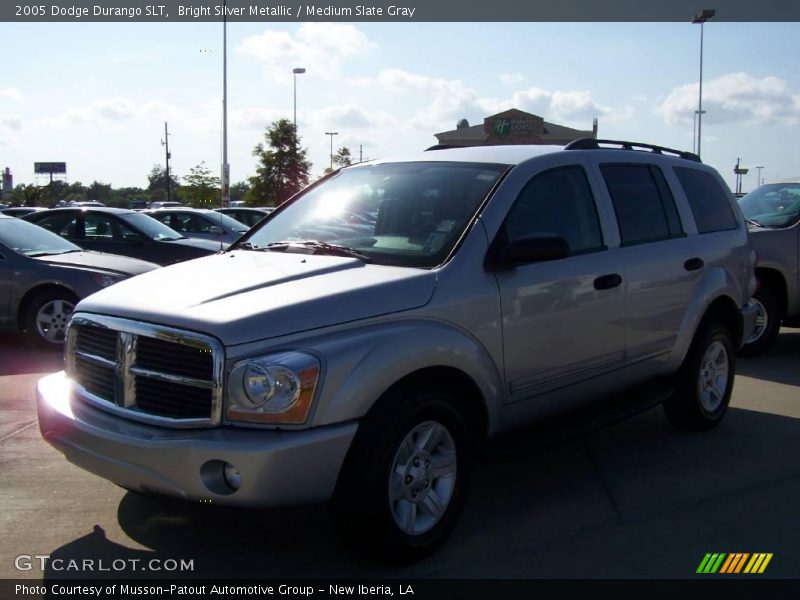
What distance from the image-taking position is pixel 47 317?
9156mm

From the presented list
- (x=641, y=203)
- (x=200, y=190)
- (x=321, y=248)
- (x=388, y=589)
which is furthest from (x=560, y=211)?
(x=200, y=190)

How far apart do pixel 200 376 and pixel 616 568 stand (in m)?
2.07

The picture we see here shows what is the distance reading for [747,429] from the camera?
6336 mm

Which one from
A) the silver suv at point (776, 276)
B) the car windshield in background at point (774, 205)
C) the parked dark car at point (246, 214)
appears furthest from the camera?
the parked dark car at point (246, 214)

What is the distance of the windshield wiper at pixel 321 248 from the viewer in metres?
4.37

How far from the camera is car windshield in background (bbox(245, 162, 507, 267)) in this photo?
438 cm

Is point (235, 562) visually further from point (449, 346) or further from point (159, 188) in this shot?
point (159, 188)

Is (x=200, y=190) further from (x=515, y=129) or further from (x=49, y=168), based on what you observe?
(x=49, y=168)

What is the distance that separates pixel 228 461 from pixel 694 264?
3773 mm

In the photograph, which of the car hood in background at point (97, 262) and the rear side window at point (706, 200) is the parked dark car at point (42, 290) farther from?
the rear side window at point (706, 200)

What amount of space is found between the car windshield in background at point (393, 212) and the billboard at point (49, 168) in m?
89.8

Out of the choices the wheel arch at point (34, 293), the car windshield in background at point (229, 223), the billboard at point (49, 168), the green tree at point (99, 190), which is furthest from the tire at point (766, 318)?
the green tree at point (99, 190)

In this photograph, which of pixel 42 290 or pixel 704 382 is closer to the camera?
pixel 704 382

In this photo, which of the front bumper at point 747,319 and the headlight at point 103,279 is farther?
the headlight at point 103,279
